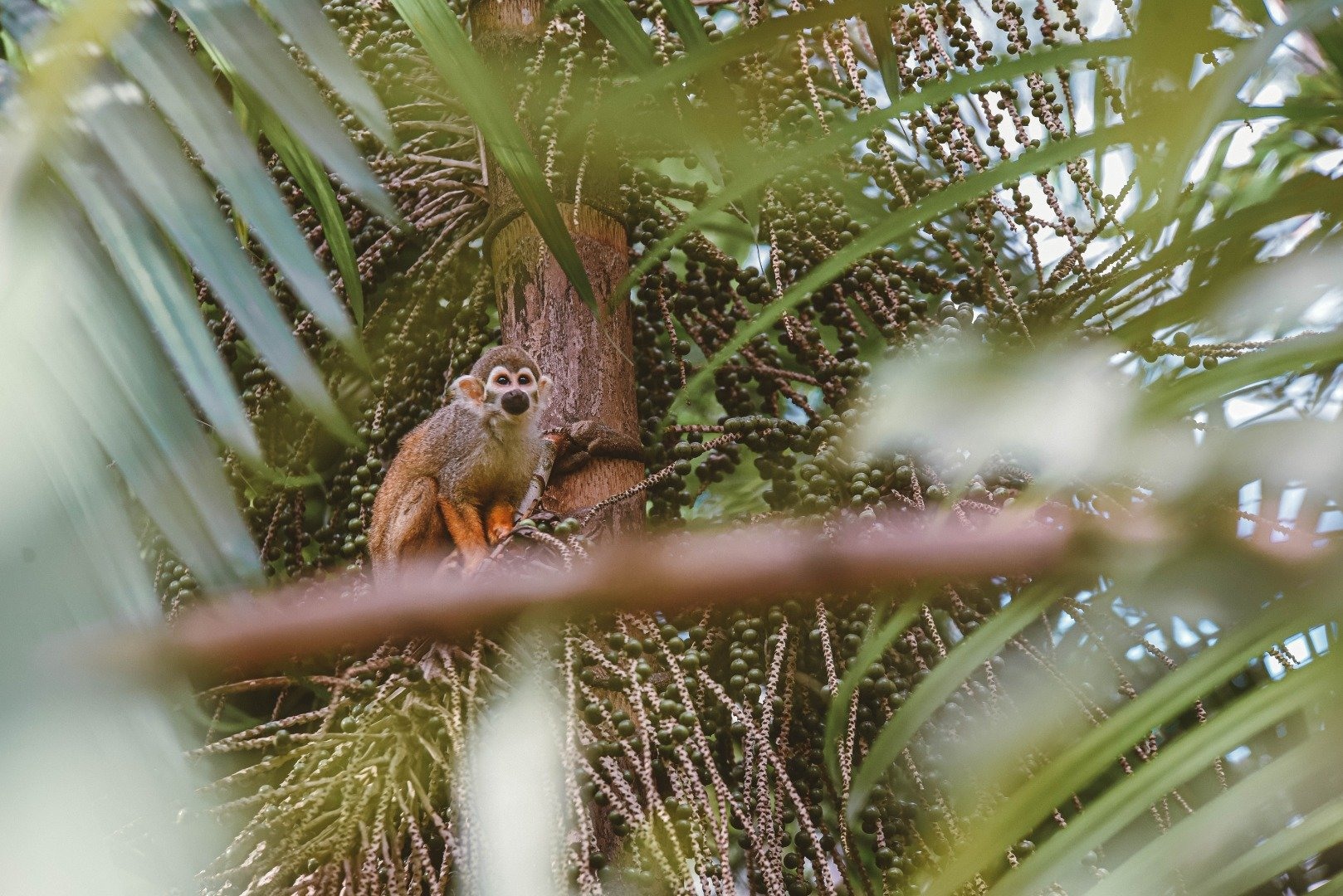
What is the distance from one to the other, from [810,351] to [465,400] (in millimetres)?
920

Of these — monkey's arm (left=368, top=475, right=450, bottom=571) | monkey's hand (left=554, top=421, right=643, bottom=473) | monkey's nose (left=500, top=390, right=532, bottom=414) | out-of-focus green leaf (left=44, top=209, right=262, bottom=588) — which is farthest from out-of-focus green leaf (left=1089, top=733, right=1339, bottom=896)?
monkey's arm (left=368, top=475, right=450, bottom=571)

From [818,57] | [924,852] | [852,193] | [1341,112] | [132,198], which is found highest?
[818,57]

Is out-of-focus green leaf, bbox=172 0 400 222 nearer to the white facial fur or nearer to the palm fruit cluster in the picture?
the palm fruit cluster

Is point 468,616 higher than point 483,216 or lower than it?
lower

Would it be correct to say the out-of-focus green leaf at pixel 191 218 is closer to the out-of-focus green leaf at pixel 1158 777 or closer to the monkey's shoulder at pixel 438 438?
the out-of-focus green leaf at pixel 1158 777

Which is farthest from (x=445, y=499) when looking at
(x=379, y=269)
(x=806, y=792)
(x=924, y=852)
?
(x=924, y=852)

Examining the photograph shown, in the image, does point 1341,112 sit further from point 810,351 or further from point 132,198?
point 810,351

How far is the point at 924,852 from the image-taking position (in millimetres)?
1859

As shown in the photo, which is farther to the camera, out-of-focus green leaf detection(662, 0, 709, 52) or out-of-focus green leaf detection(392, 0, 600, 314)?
out-of-focus green leaf detection(662, 0, 709, 52)

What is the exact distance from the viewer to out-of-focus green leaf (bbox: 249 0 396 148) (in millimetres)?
964

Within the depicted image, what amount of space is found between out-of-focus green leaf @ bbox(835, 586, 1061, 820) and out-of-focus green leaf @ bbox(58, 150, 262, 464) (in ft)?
2.24

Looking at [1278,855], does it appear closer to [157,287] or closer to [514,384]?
[157,287]

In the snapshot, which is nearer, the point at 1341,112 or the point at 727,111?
the point at 1341,112

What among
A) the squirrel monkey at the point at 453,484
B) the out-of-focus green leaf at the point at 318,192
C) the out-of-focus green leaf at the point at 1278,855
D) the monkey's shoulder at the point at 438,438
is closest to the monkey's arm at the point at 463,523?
the squirrel monkey at the point at 453,484
